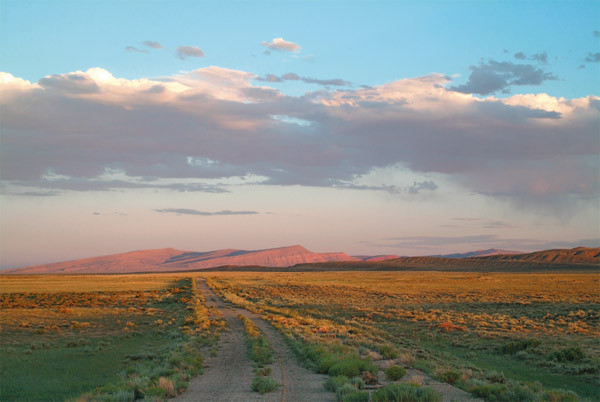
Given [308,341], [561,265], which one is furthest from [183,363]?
[561,265]

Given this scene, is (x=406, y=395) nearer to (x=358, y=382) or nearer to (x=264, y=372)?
(x=358, y=382)

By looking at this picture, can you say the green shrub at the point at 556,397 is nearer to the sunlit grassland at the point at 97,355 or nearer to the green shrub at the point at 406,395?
the green shrub at the point at 406,395

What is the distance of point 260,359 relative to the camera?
59.9 feet

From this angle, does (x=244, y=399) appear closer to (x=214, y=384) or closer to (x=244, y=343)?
(x=214, y=384)

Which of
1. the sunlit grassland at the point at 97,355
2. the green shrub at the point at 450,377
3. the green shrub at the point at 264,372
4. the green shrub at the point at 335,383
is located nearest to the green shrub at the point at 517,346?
the green shrub at the point at 450,377

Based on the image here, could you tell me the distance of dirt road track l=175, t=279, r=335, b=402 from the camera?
41.3ft

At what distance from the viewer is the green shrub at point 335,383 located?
1310 cm

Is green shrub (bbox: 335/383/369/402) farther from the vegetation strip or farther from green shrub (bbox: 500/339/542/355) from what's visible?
green shrub (bbox: 500/339/542/355)

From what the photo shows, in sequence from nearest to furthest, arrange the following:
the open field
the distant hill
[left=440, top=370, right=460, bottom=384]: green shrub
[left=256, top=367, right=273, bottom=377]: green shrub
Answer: [left=440, top=370, right=460, bottom=384]: green shrub < the open field < [left=256, top=367, right=273, bottom=377]: green shrub < the distant hill

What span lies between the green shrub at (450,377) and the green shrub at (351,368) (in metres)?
2.07

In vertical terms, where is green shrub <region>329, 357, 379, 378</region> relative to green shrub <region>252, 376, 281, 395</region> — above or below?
below

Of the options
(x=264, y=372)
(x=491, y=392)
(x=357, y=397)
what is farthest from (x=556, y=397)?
(x=264, y=372)

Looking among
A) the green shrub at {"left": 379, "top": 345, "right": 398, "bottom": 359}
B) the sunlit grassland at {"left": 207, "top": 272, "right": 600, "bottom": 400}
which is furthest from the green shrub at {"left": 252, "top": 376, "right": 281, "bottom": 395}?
the green shrub at {"left": 379, "top": 345, "right": 398, "bottom": 359}

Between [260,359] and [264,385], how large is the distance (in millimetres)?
5298
